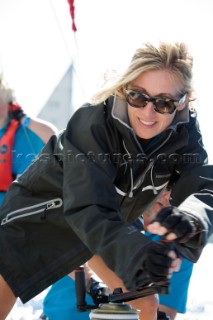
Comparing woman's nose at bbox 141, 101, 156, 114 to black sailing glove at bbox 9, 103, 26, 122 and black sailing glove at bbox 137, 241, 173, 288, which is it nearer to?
black sailing glove at bbox 137, 241, 173, 288

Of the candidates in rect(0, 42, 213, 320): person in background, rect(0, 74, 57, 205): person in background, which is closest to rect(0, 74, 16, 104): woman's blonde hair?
rect(0, 74, 57, 205): person in background

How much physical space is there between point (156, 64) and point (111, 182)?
607 millimetres

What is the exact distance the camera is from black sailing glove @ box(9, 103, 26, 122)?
5418 millimetres

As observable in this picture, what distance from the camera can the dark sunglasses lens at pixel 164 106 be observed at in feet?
10.1

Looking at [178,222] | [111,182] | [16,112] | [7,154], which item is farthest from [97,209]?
[16,112]

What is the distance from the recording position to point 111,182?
2.90 meters

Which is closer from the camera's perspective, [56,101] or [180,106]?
[180,106]

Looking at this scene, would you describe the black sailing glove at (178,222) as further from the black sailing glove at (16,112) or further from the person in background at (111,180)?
the black sailing glove at (16,112)

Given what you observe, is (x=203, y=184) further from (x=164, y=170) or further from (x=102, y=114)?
(x=102, y=114)

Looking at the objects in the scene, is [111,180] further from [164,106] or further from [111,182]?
[164,106]

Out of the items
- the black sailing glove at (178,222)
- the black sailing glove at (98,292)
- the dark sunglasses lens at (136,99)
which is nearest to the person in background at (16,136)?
the black sailing glove at (98,292)

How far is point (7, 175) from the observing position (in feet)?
17.2

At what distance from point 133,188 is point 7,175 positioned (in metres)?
2.19

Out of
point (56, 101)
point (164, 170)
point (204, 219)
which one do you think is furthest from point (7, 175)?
point (56, 101)
